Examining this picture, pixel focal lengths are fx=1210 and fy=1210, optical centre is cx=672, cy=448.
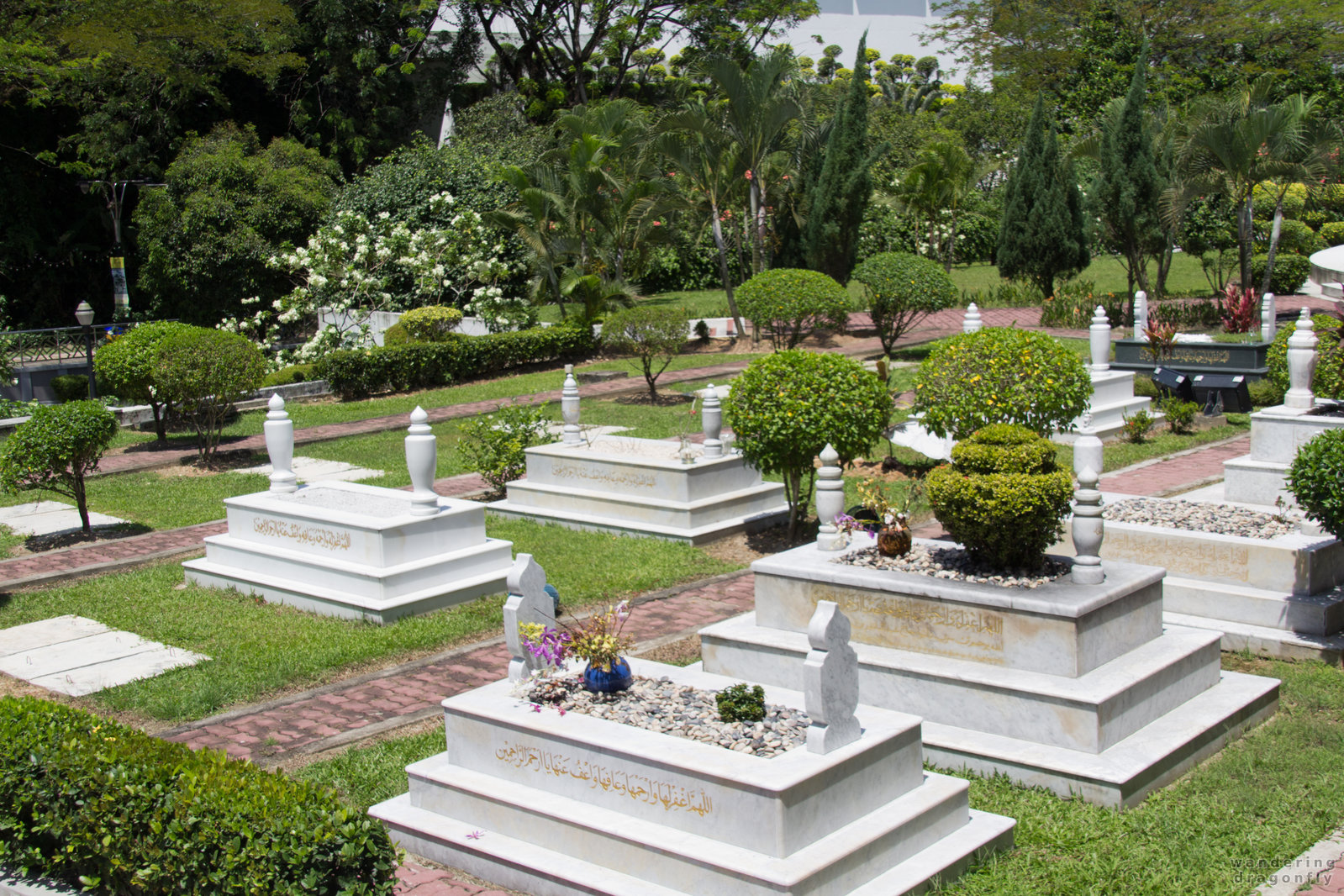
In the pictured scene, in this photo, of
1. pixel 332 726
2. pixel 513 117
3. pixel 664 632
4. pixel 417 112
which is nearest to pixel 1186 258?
pixel 513 117

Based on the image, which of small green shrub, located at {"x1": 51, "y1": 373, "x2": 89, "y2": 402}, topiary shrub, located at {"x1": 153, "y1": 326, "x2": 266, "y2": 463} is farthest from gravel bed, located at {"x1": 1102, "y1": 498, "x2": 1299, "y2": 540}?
small green shrub, located at {"x1": 51, "y1": 373, "x2": 89, "y2": 402}

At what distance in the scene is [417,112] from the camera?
131 ft

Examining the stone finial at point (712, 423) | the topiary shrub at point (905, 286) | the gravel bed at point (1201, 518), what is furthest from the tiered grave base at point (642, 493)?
the topiary shrub at point (905, 286)

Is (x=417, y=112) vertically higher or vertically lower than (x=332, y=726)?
higher

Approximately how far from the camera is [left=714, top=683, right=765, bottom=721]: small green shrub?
5984 millimetres

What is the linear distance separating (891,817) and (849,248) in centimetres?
2338

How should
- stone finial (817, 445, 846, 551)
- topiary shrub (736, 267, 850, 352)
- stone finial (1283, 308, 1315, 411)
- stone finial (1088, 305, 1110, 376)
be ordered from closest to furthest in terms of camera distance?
stone finial (817, 445, 846, 551), stone finial (1283, 308, 1315, 411), stone finial (1088, 305, 1110, 376), topiary shrub (736, 267, 850, 352)

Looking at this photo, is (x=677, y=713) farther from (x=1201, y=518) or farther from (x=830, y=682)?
(x=1201, y=518)

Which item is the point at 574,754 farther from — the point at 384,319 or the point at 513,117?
Answer: the point at 513,117

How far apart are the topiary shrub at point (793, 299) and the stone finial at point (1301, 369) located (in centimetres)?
935

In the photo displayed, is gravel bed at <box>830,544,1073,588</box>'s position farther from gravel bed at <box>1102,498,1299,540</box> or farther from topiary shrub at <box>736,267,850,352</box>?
topiary shrub at <box>736,267,850,352</box>

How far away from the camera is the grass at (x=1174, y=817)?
5535mm

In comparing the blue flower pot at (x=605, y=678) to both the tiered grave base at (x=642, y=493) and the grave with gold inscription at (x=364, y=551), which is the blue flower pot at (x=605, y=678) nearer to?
the grave with gold inscription at (x=364, y=551)

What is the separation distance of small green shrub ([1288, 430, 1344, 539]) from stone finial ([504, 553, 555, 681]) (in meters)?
5.25
